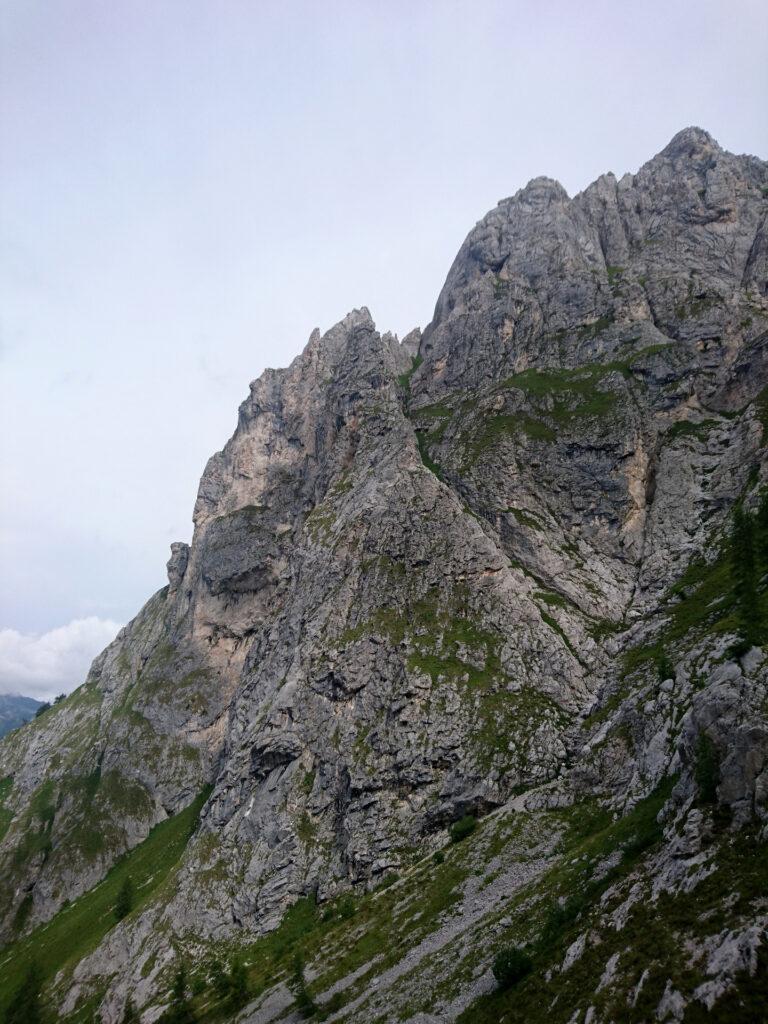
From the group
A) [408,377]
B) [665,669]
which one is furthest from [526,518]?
[408,377]

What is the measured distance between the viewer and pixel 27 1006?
78062 mm

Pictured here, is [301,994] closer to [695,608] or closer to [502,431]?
[695,608]

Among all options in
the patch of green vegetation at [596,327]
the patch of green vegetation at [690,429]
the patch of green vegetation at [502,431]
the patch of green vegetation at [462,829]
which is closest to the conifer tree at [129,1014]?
the patch of green vegetation at [462,829]

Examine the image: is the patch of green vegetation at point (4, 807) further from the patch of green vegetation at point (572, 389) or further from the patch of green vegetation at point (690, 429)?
the patch of green vegetation at point (690, 429)

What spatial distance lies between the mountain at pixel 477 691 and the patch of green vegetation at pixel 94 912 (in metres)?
1.05

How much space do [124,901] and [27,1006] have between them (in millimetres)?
18299

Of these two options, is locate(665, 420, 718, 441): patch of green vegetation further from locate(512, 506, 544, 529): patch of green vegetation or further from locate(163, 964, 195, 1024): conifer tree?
locate(163, 964, 195, 1024): conifer tree

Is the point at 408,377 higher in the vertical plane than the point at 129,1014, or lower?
higher

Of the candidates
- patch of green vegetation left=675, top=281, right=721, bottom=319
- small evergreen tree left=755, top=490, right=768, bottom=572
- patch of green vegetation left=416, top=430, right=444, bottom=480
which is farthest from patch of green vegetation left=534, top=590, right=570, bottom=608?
patch of green vegetation left=675, top=281, right=721, bottom=319

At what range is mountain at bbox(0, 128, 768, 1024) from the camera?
1296 inches

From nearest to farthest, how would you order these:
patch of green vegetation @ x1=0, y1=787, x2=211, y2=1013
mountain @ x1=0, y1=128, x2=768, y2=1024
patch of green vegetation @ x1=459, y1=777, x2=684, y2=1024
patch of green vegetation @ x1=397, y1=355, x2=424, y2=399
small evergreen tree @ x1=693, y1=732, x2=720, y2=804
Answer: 1. patch of green vegetation @ x1=459, y1=777, x2=684, y2=1024
2. small evergreen tree @ x1=693, y1=732, x2=720, y2=804
3. mountain @ x1=0, y1=128, x2=768, y2=1024
4. patch of green vegetation @ x1=0, y1=787, x2=211, y2=1013
5. patch of green vegetation @ x1=397, y1=355, x2=424, y2=399

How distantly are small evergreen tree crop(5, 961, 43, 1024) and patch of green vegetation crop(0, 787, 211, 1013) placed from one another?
5252 millimetres

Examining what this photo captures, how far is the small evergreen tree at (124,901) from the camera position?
93.1 meters

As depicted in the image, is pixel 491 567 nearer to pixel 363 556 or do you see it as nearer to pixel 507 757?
pixel 363 556
